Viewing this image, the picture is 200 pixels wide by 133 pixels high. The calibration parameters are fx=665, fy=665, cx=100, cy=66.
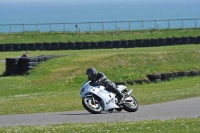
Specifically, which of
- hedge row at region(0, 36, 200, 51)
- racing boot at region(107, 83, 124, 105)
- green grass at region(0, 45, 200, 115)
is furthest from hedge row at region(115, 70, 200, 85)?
hedge row at region(0, 36, 200, 51)

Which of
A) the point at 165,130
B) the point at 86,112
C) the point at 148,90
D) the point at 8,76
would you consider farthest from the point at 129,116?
the point at 8,76

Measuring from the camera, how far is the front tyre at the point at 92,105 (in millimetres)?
16641

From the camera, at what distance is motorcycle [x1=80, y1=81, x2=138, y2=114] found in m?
16.7

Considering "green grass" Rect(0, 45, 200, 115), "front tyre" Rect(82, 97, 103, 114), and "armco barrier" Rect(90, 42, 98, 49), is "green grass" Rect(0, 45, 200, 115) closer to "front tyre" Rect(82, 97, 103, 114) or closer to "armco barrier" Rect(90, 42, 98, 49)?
"front tyre" Rect(82, 97, 103, 114)

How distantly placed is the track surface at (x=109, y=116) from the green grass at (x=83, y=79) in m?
1.58

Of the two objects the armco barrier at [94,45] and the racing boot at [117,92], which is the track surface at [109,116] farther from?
the armco barrier at [94,45]

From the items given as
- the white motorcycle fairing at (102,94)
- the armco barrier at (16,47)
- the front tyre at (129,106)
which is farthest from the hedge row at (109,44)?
the white motorcycle fairing at (102,94)

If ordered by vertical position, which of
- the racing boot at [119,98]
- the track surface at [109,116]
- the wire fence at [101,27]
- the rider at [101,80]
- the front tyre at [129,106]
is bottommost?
the wire fence at [101,27]

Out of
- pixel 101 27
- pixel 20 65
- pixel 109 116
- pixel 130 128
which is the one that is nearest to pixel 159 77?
pixel 20 65

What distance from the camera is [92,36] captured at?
59.1 m

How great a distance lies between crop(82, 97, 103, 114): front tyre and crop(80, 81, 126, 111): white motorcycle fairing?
0.33 feet

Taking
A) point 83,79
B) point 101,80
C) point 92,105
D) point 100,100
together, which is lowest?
point 83,79

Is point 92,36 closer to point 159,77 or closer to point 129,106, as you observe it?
point 159,77

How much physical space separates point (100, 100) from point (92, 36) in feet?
139
